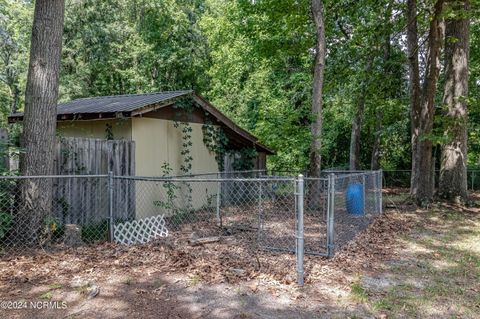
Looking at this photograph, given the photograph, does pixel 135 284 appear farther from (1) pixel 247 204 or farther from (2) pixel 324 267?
(1) pixel 247 204

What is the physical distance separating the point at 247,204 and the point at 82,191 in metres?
4.73

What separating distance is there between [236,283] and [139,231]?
9.27ft

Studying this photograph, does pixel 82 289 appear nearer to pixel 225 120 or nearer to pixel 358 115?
pixel 225 120

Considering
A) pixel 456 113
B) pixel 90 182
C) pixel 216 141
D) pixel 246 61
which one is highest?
pixel 246 61

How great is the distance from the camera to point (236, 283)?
14.8 feet

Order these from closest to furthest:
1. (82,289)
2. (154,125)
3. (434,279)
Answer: (82,289) → (434,279) → (154,125)

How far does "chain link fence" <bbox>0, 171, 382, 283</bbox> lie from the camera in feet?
18.3

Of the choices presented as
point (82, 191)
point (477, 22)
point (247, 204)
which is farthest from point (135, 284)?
point (477, 22)

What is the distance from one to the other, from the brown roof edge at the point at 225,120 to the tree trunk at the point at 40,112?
4.52 m

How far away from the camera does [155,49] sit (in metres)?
22.9

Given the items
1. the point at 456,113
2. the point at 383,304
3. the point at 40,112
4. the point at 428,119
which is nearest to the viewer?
the point at 383,304

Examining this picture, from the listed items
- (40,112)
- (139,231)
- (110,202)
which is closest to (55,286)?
(110,202)

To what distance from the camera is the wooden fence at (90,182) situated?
6.91 meters

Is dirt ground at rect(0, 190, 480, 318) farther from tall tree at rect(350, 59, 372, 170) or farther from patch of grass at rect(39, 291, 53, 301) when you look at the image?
tall tree at rect(350, 59, 372, 170)
